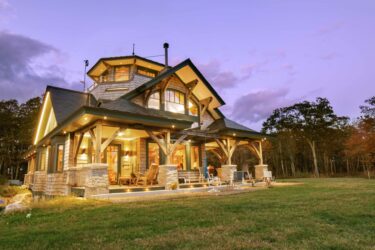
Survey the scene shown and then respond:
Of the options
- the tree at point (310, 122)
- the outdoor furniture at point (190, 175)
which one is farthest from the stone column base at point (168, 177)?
the tree at point (310, 122)

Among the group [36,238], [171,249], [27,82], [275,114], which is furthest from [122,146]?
[27,82]

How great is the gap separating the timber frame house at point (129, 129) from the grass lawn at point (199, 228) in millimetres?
3933

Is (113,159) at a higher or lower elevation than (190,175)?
higher

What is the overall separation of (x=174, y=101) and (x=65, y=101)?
21.7 ft

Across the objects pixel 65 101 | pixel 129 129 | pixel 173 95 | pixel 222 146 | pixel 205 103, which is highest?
pixel 173 95

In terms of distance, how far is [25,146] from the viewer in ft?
107

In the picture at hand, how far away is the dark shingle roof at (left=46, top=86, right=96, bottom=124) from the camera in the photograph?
44.3 ft

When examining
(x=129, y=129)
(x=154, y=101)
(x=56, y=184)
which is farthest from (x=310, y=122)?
(x=56, y=184)

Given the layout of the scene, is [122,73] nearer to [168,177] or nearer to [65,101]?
[65,101]

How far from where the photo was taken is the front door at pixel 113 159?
1338cm

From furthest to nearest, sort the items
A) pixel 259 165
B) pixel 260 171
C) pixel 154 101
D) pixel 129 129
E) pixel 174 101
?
pixel 259 165 < pixel 260 171 < pixel 174 101 < pixel 154 101 < pixel 129 129

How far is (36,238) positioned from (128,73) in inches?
557

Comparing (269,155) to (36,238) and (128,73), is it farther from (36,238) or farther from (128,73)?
(36,238)

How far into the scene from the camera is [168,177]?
1052cm
